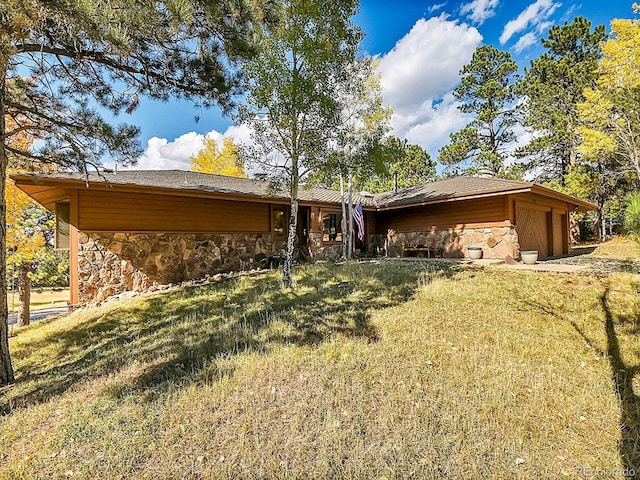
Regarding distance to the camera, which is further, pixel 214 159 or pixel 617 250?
pixel 214 159

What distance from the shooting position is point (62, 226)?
852 cm

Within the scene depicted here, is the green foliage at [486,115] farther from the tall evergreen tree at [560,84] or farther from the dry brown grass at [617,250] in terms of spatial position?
the dry brown grass at [617,250]

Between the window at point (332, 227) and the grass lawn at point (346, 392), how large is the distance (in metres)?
6.95

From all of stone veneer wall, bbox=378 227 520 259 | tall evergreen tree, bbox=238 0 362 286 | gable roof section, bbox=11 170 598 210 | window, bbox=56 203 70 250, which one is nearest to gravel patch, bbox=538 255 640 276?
stone veneer wall, bbox=378 227 520 259

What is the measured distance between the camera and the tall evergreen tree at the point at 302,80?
675 centimetres

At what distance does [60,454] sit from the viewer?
97.2 inches

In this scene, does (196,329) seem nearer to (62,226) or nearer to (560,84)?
(62,226)

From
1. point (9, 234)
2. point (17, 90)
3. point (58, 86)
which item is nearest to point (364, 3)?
point (58, 86)

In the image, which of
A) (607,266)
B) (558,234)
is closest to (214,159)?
(558,234)

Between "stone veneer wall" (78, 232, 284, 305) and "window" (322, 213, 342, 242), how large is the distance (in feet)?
10.4

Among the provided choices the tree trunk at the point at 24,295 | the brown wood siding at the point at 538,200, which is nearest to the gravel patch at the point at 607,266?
the brown wood siding at the point at 538,200

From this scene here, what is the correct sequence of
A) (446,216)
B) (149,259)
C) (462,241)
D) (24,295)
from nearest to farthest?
(149,259)
(24,295)
(462,241)
(446,216)

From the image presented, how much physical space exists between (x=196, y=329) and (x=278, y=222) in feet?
22.3

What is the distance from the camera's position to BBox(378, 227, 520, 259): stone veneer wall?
1006 centimetres
